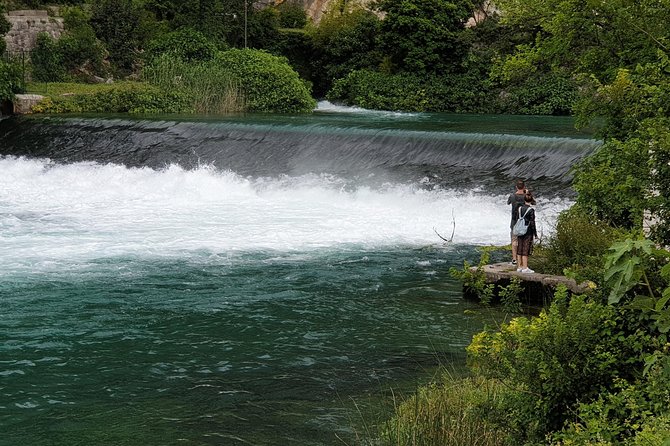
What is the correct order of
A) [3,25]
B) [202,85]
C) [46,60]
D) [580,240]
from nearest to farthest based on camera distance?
[580,240] → [202,85] → [3,25] → [46,60]

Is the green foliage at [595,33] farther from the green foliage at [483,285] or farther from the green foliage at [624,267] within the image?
the green foliage at [624,267]

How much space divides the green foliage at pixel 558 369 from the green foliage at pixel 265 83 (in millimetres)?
28341

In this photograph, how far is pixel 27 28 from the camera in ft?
117

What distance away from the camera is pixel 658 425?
16.4 feet

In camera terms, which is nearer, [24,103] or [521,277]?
[521,277]

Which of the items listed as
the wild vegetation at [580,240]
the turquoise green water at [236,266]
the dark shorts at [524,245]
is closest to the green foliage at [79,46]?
the wild vegetation at [580,240]

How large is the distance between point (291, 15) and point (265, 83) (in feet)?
45.3

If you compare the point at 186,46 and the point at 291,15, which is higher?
the point at 291,15

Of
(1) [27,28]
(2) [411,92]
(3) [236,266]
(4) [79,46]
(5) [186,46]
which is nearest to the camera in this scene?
(3) [236,266]

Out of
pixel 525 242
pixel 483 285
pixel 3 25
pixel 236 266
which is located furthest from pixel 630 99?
pixel 3 25

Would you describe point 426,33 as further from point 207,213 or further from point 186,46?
point 207,213

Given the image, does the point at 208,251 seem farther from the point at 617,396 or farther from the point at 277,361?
the point at 617,396

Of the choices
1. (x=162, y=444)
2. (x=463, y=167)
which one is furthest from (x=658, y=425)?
(x=463, y=167)

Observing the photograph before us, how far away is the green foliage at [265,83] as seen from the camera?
34.0 metres
